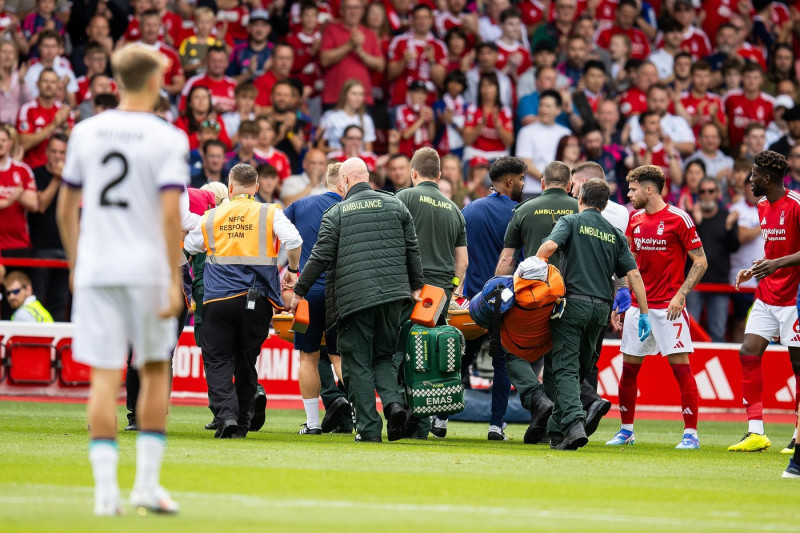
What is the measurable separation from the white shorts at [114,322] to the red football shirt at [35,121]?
1221 cm

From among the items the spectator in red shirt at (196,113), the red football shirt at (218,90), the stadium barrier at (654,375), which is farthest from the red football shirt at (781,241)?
the red football shirt at (218,90)

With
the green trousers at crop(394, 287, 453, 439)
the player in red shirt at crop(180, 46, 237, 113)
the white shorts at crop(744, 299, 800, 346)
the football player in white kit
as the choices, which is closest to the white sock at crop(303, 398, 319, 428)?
the green trousers at crop(394, 287, 453, 439)

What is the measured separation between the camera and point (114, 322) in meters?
6.68

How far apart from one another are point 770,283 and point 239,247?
5.23 m

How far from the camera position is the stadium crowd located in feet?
60.3

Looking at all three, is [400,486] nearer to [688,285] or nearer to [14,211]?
[688,285]

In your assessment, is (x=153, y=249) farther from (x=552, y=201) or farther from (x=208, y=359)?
(x=552, y=201)

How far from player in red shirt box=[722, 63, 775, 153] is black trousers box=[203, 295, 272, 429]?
13.0 meters

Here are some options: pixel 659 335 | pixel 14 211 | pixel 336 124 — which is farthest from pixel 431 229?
pixel 336 124

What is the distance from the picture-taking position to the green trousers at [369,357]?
38.5 feet

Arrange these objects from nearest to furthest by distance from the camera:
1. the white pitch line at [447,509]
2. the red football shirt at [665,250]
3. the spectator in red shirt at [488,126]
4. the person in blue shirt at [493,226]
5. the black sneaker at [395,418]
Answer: the white pitch line at [447,509], the black sneaker at [395,418], the red football shirt at [665,250], the person in blue shirt at [493,226], the spectator in red shirt at [488,126]

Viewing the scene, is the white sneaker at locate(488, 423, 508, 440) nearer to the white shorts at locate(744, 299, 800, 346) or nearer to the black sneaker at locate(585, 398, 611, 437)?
the black sneaker at locate(585, 398, 611, 437)

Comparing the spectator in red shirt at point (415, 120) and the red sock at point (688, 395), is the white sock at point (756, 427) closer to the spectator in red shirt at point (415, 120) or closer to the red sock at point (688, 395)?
the red sock at point (688, 395)

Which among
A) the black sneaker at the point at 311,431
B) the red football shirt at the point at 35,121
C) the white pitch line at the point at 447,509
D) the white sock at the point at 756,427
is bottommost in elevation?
the black sneaker at the point at 311,431
